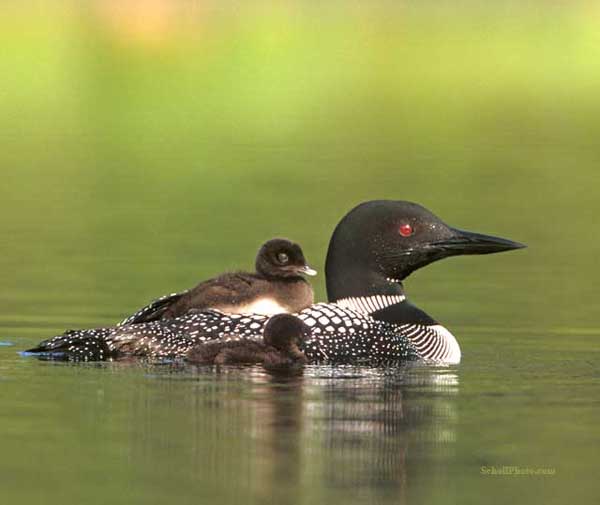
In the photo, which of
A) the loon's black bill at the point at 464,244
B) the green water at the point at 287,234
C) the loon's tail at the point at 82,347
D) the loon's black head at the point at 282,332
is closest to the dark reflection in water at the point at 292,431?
the green water at the point at 287,234

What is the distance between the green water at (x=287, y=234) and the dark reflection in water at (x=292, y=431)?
0.05 feet

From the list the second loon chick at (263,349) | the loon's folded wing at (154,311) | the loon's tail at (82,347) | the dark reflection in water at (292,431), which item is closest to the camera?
the dark reflection in water at (292,431)

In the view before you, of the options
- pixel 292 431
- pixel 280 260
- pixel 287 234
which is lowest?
pixel 292 431

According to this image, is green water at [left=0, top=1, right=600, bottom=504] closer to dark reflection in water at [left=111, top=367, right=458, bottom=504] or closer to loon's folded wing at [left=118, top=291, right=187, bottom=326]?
dark reflection in water at [left=111, top=367, right=458, bottom=504]

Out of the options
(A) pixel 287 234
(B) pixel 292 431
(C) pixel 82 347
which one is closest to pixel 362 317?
(C) pixel 82 347

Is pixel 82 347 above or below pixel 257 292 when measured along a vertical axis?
below

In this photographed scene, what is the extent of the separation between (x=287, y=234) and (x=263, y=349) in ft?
17.7

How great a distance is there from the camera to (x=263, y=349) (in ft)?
26.8

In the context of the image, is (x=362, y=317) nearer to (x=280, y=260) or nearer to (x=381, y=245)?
(x=280, y=260)

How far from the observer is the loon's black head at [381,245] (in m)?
9.10

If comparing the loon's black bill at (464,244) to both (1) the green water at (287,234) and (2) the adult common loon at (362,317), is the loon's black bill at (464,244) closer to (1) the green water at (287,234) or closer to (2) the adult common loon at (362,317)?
(2) the adult common loon at (362,317)

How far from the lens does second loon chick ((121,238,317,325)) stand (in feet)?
28.3

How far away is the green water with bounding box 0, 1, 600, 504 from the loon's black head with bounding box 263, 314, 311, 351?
8.9 inches

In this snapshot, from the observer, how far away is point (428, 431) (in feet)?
23.1
